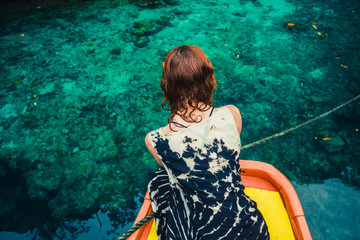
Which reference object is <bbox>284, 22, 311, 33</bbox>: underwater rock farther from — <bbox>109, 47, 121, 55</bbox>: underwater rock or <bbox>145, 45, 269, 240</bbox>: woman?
<bbox>145, 45, 269, 240</bbox>: woman

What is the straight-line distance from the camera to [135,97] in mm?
3746

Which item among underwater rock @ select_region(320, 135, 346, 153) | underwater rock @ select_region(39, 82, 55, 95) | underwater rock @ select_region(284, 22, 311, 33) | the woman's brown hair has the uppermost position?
the woman's brown hair

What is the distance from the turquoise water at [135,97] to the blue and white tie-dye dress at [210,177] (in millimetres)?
1483

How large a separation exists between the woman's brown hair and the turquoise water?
1.75m

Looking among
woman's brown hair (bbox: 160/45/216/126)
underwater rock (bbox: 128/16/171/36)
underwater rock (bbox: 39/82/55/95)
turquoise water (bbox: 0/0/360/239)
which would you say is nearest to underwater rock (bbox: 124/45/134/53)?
turquoise water (bbox: 0/0/360/239)

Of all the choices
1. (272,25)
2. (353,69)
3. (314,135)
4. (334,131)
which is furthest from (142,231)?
(272,25)

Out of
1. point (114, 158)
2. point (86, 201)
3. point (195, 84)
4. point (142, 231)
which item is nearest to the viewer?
point (195, 84)

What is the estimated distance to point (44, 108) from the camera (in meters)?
3.58

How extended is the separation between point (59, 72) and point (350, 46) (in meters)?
6.15

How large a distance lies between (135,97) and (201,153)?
2730mm

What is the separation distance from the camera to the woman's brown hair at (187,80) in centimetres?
122

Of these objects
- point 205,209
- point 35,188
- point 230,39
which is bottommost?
point 35,188

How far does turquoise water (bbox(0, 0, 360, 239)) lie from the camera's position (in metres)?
2.57

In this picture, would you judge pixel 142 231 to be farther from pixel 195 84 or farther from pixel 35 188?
pixel 35 188
